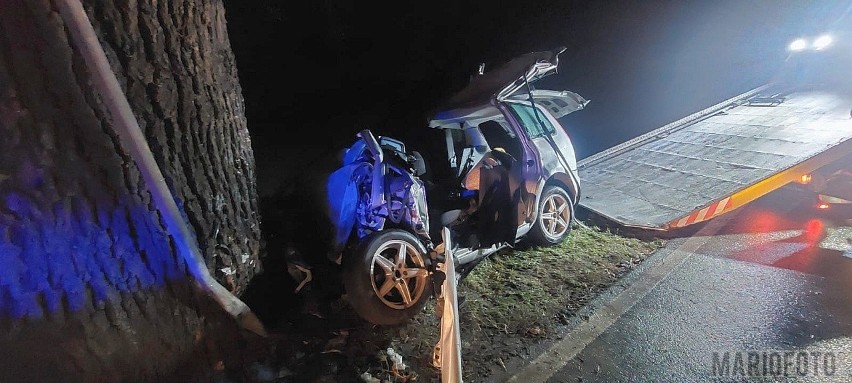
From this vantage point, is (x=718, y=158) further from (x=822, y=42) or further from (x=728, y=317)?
(x=822, y=42)

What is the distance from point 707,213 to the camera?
514cm

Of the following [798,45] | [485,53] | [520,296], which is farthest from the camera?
[485,53]

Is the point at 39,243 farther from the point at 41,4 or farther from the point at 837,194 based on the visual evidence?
the point at 837,194

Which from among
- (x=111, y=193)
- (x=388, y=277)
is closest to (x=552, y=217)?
(x=388, y=277)

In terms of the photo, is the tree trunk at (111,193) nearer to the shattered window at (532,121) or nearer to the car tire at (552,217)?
the shattered window at (532,121)

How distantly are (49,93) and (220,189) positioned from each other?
3.67 ft

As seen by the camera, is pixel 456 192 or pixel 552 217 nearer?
pixel 456 192

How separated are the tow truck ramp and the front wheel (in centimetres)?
259

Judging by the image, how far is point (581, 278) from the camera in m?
4.69

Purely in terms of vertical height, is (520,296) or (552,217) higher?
(552,217)

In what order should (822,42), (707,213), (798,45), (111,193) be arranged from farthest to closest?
(798,45) → (822,42) → (707,213) → (111,193)

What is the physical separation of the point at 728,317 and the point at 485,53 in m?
10.1

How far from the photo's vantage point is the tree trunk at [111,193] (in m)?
2.23

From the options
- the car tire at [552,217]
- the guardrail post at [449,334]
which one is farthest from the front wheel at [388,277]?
the car tire at [552,217]
